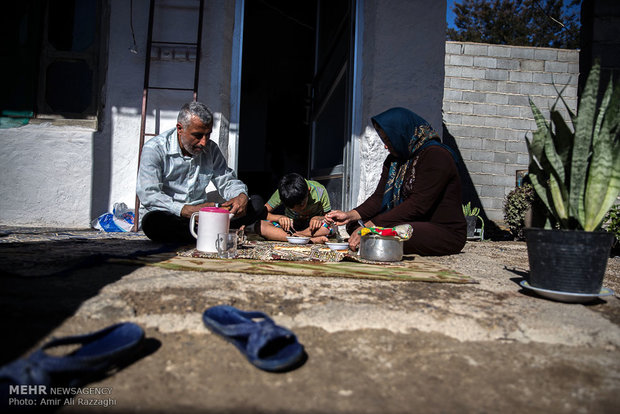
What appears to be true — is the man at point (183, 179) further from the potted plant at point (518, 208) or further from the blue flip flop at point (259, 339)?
the potted plant at point (518, 208)

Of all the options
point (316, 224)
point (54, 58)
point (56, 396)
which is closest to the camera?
point (56, 396)

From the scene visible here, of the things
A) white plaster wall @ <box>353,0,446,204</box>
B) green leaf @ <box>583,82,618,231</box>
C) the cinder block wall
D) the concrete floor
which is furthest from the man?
the cinder block wall

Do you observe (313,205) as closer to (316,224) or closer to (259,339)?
(316,224)

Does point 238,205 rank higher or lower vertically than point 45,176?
lower

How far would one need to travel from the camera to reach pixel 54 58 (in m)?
4.45

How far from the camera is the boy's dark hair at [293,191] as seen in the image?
3.35m

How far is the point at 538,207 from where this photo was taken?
6.05 feet

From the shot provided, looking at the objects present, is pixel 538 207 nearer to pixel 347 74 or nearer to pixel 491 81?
pixel 347 74

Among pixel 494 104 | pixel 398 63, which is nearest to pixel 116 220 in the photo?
pixel 398 63

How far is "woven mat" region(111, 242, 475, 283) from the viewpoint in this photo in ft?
6.18

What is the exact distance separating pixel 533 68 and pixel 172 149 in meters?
6.01

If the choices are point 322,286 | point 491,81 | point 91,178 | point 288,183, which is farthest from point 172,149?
point 491,81

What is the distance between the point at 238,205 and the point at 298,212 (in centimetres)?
72

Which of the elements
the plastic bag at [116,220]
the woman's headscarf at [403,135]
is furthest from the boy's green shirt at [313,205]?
the plastic bag at [116,220]
